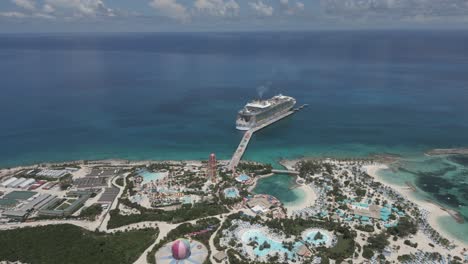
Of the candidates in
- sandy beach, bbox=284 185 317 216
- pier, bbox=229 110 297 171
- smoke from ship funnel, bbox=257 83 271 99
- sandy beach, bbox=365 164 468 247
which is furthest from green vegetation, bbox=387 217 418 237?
smoke from ship funnel, bbox=257 83 271 99

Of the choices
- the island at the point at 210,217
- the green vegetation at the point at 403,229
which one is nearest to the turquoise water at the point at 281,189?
the island at the point at 210,217

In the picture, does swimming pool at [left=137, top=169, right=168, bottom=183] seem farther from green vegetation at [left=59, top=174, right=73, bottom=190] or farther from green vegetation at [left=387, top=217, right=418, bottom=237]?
green vegetation at [left=387, top=217, right=418, bottom=237]

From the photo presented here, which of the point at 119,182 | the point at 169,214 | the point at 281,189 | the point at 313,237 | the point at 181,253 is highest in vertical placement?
the point at 119,182

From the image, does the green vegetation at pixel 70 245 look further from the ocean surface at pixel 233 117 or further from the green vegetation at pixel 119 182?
the ocean surface at pixel 233 117

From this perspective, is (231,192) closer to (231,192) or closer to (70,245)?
(231,192)

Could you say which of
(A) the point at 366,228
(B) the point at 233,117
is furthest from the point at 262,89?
(A) the point at 366,228
